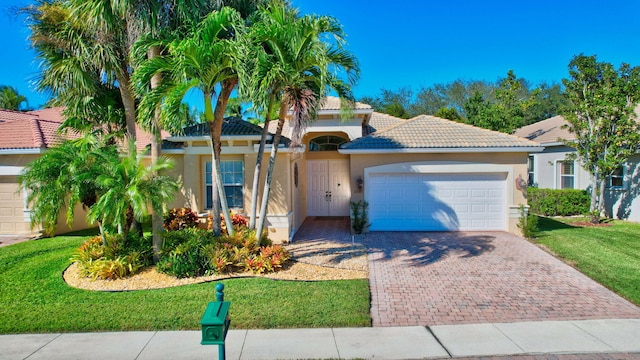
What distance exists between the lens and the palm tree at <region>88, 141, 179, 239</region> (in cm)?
776

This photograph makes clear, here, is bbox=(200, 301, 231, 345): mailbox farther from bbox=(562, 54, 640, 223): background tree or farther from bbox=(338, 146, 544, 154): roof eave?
bbox=(562, 54, 640, 223): background tree

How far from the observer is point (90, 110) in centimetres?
1048

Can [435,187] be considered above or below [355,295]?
above

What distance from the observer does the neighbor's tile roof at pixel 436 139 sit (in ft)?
42.7

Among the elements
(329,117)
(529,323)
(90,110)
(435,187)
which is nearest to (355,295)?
(529,323)

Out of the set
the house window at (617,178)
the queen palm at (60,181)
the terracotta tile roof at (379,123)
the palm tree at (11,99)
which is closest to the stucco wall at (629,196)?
the house window at (617,178)

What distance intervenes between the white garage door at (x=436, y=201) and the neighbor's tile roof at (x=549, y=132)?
6.06 m

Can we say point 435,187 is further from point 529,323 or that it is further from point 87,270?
point 87,270

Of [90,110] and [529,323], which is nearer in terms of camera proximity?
[529,323]

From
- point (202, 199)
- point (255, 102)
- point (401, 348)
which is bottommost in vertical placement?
point (401, 348)

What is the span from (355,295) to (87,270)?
246 inches

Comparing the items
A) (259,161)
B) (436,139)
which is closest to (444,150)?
(436,139)

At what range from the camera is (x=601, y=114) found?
14664 mm

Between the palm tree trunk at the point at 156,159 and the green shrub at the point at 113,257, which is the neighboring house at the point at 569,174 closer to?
the palm tree trunk at the point at 156,159
